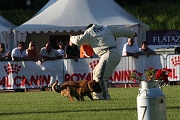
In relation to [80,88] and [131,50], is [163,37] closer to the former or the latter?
[131,50]

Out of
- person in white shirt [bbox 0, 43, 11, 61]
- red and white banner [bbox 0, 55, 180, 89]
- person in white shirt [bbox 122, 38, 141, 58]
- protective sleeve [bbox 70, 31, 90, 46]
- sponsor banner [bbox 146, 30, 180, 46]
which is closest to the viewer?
protective sleeve [bbox 70, 31, 90, 46]

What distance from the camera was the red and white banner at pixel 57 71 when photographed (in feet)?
87.9

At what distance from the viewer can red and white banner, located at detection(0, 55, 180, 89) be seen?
26.8m

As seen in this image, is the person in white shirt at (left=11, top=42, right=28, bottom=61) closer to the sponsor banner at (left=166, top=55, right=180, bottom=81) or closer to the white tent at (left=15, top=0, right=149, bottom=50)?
the sponsor banner at (left=166, top=55, right=180, bottom=81)

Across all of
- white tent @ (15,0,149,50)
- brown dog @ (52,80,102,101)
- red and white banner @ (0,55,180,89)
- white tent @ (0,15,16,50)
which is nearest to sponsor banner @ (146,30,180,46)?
white tent @ (15,0,149,50)

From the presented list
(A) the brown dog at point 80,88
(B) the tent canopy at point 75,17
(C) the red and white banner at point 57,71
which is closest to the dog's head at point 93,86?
(A) the brown dog at point 80,88

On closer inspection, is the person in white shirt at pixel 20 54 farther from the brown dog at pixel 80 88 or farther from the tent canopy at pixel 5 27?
the brown dog at pixel 80 88

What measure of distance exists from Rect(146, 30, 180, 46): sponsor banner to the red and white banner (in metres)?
9.90

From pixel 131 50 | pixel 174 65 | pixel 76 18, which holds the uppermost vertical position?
pixel 76 18

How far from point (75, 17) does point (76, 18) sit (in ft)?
0.18

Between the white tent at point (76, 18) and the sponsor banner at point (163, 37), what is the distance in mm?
4128

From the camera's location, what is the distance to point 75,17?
106 feet

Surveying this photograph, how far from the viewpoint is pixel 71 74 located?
2694 cm

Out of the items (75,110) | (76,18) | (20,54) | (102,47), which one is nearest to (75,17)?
(76,18)
